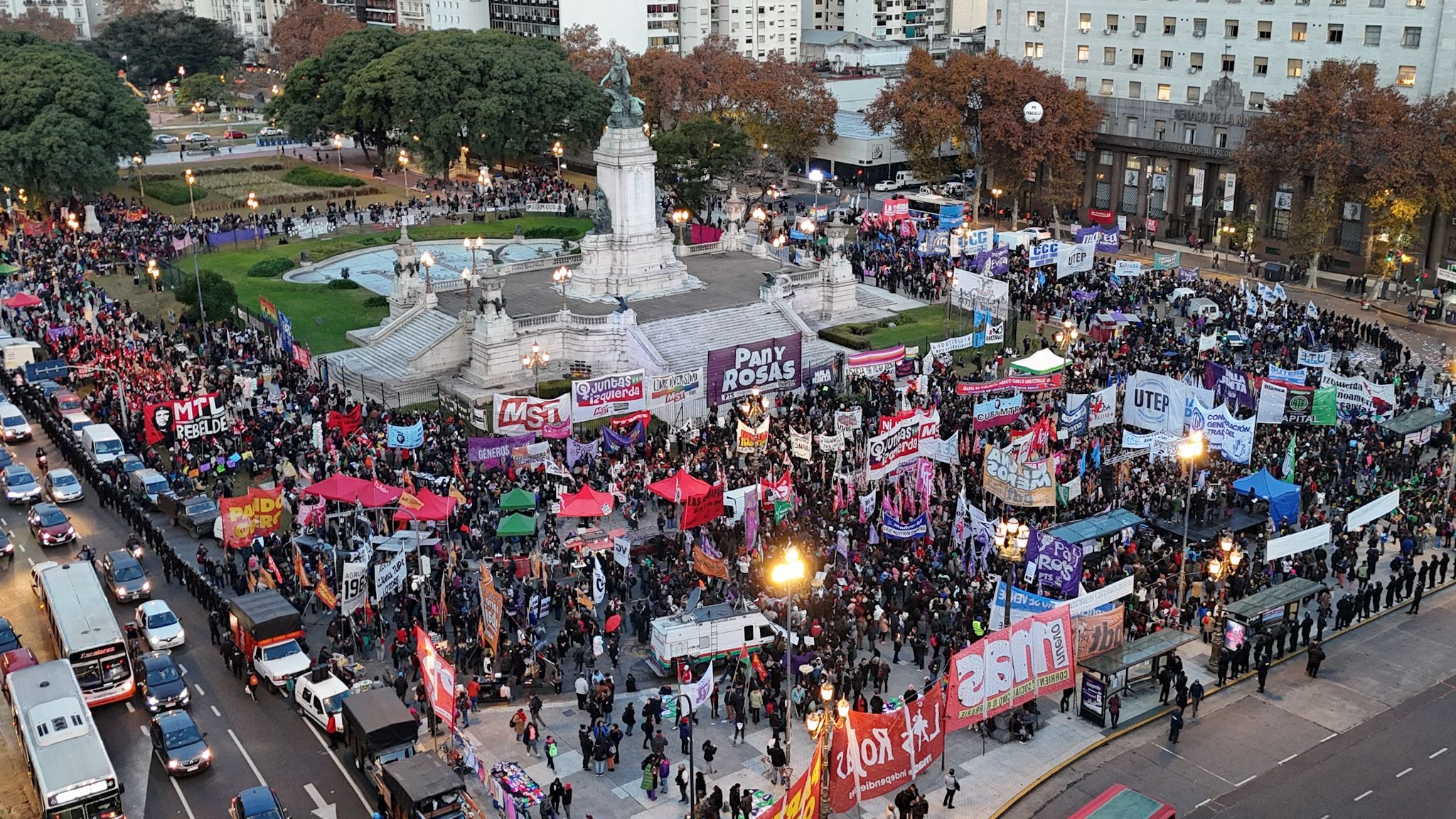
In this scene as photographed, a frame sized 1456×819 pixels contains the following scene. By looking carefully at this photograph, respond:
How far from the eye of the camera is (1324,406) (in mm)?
48719

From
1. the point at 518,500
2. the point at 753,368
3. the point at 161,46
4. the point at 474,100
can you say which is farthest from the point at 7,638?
the point at 161,46

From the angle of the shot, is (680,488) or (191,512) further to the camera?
(191,512)

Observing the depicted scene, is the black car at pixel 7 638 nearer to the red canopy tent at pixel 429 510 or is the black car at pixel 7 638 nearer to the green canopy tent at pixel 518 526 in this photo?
the red canopy tent at pixel 429 510

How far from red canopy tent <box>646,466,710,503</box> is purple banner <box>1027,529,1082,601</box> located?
1051 cm

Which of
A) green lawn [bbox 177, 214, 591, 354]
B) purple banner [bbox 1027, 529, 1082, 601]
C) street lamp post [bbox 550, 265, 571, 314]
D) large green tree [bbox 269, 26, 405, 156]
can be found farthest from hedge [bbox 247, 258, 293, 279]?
purple banner [bbox 1027, 529, 1082, 601]

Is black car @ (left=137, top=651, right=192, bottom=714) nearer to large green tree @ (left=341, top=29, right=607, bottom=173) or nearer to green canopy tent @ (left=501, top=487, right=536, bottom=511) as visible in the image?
green canopy tent @ (left=501, top=487, right=536, bottom=511)

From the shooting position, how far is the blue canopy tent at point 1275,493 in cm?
4191

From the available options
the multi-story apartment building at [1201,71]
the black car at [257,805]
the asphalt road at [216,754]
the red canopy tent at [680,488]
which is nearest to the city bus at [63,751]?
the asphalt road at [216,754]

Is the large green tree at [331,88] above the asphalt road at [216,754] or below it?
above

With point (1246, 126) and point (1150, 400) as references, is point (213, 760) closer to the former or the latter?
point (1150, 400)

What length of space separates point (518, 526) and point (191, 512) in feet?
37.2

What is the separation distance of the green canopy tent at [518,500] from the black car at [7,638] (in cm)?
1355

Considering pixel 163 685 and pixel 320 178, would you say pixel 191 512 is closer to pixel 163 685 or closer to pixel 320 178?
pixel 163 685

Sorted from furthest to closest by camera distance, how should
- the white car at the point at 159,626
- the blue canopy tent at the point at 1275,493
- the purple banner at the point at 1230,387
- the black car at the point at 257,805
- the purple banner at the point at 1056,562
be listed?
the purple banner at the point at 1230,387, the blue canopy tent at the point at 1275,493, the white car at the point at 159,626, the purple banner at the point at 1056,562, the black car at the point at 257,805
